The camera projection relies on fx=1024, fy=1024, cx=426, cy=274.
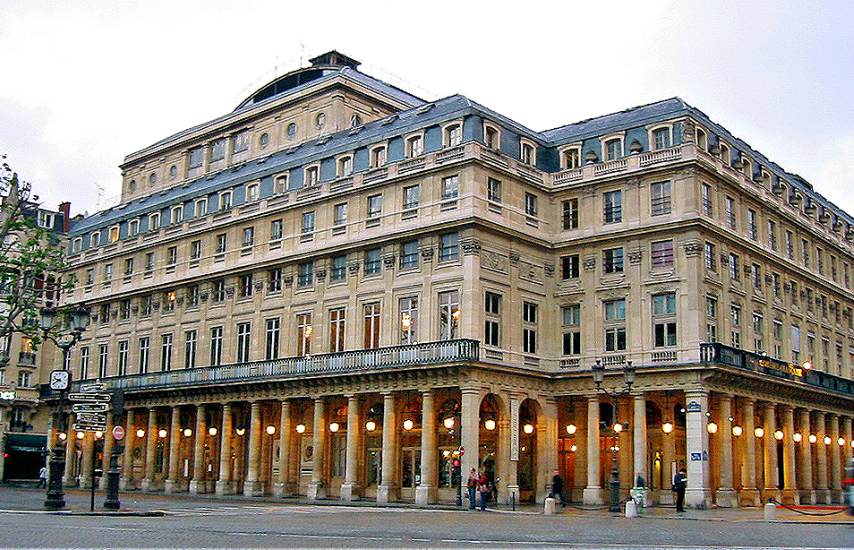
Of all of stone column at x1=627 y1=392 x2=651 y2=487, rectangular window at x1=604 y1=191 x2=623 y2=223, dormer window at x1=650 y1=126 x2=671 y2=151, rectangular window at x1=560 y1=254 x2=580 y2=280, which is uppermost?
dormer window at x1=650 y1=126 x2=671 y2=151

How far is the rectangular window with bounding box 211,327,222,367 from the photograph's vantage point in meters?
65.4

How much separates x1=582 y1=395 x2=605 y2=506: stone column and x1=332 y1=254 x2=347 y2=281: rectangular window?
51.2 ft

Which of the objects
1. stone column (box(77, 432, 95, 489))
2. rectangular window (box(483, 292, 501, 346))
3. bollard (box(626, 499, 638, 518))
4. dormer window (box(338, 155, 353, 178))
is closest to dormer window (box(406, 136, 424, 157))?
dormer window (box(338, 155, 353, 178))

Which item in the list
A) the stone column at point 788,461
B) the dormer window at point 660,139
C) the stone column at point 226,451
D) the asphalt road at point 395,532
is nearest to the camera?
the asphalt road at point 395,532

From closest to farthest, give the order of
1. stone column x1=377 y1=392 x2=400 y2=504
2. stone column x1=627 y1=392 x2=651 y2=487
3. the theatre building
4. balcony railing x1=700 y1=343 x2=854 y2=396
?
balcony railing x1=700 y1=343 x2=854 y2=396
stone column x1=627 y1=392 x2=651 y2=487
the theatre building
stone column x1=377 y1=392 x2=400 y2=504

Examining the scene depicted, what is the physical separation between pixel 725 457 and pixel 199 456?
3211 centimetres

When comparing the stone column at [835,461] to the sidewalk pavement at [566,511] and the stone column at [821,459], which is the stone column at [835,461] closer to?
the stone column at [821,459]

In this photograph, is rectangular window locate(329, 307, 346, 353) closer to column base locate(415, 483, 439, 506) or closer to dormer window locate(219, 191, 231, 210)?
column base locate(415, 483, 439, 506)

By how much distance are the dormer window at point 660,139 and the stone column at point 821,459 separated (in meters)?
21.4

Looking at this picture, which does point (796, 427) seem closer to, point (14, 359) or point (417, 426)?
point (417, 426)

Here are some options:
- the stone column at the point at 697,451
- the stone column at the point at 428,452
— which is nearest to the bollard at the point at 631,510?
the stone column at the point at 697,451

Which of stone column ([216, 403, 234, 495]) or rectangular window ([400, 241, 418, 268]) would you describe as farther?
stone column ([216, 403, 234, 495])

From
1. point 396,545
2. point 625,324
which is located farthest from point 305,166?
point 396,545

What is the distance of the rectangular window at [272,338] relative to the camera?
61344 mm
